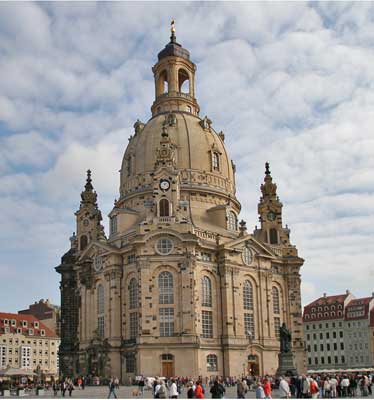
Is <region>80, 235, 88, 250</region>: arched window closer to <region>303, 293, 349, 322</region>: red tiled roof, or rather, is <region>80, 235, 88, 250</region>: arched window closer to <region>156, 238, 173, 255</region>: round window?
<region>156, 238, 173, 255</region>: round window

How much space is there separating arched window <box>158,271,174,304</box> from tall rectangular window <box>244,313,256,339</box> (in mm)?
10978

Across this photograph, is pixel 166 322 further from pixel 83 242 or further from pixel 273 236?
pixel 273 236

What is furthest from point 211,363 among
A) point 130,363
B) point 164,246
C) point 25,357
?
point 25,357

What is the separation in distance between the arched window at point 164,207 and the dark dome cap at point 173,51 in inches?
1218

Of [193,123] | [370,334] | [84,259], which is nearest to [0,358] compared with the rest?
[84,259]

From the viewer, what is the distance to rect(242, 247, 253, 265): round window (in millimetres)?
75869

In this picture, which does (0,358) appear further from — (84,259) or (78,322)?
(84,259)

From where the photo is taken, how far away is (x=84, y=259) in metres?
78.4

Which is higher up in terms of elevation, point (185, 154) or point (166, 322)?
point (185, 154)

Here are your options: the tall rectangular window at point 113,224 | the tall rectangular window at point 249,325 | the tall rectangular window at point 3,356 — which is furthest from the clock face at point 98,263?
the tall rectangular window at point 3,356

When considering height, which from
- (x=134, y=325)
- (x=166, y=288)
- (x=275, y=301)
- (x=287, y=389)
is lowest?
(x=287, y=389)

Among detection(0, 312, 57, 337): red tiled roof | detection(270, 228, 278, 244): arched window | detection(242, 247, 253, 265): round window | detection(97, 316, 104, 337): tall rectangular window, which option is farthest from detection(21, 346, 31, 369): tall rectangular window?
detection(270, 228, 278, 244): arched window

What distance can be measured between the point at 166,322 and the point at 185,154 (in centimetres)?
2451

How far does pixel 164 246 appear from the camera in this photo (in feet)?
228
